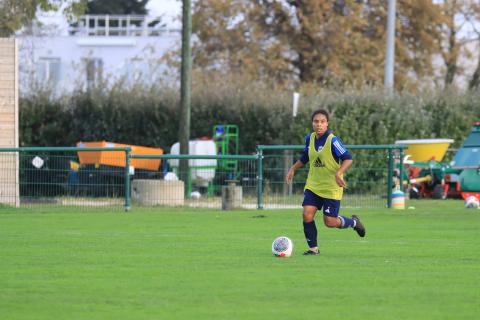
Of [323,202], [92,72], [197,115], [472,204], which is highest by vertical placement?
[92,72]

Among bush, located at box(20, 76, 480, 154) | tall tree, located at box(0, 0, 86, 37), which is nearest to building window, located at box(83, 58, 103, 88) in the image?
bush, located at box(20, 76, 480, 154)

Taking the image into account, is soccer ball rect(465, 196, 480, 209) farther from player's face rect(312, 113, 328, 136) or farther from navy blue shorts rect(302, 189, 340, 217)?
player's face rect(312, 113, 328, 136)

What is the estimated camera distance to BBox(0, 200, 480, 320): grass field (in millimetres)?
9109

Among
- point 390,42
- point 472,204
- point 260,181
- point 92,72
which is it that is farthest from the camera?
point 92,72

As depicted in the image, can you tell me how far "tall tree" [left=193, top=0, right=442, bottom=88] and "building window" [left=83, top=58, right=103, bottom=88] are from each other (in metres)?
4.91

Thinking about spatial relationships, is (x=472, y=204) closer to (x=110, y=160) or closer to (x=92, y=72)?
(x=110, y=160)

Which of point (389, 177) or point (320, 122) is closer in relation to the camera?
point (320, 122)

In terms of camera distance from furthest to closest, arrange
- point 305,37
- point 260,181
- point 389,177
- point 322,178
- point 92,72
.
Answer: point 305,37 → point 92,72 → point 389,177 → point 260,181 → point 322,178

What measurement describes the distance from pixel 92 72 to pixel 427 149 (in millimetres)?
17913

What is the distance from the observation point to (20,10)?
1299 inches

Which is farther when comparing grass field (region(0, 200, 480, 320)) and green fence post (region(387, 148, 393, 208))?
green fence post (region(387, 148, 393, 208))

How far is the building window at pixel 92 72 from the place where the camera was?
111 ft

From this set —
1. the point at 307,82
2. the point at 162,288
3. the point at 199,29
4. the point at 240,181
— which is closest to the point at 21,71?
the point at 199,29

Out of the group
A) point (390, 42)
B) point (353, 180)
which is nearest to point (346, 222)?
point (353, 180)
